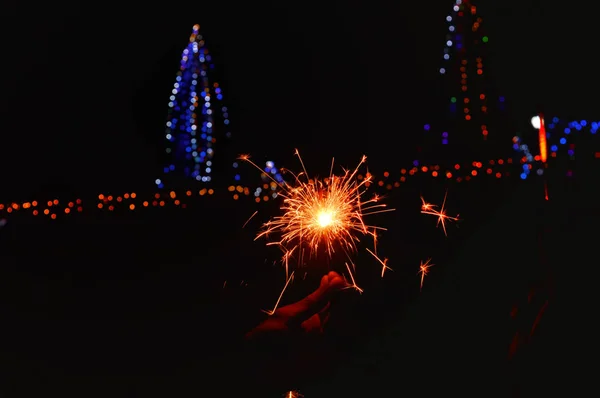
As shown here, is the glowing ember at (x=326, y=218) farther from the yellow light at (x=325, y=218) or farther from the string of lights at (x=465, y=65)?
the string of lights at (x=465, y=65)

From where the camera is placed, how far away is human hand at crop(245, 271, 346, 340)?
2.97 metres

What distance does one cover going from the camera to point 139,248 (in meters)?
5.33

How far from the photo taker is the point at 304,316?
3010mm

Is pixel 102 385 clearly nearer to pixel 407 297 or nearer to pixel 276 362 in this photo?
pixel 276 362

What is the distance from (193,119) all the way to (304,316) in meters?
2.71

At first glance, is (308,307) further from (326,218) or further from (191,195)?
(191,195)

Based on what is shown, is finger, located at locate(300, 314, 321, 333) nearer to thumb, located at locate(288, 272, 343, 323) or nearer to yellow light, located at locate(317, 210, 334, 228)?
thumb, located at locate(288, 272, 343, 323)

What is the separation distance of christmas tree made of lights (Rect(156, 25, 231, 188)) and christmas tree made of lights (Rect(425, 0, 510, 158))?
6.37ft

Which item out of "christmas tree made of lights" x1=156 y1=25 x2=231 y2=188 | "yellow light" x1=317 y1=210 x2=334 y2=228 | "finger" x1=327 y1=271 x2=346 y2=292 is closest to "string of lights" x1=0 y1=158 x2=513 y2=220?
"christmas tree made of lights" x1=156 y1=25 x2=231 y2=188

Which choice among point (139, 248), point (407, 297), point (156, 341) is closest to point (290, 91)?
point (139, 248)

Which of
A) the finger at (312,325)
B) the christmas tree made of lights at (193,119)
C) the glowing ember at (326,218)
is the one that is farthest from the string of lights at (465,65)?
the finger at (312,325)

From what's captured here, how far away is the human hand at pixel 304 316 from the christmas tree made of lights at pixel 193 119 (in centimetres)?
258

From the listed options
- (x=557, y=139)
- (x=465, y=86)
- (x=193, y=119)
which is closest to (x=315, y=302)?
(x=193, y=119)

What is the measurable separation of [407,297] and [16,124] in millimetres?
3171
